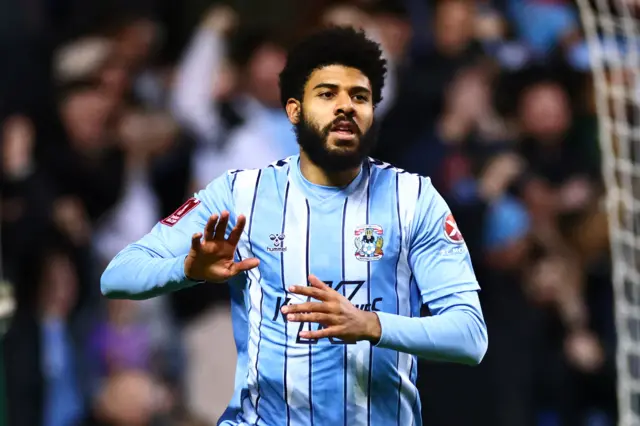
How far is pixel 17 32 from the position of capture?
26.1 feet

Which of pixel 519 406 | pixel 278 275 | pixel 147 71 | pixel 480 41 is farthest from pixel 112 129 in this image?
pixel 278 275

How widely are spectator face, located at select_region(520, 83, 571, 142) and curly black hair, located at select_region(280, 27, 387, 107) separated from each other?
13.9 ft

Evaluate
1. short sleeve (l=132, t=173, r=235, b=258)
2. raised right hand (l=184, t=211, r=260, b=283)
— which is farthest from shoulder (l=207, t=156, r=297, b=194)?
raised right hand (l=184, t=211, r=260, b=283)

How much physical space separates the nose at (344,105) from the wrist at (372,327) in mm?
733

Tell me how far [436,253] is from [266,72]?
4036mm

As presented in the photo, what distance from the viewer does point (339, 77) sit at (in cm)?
412

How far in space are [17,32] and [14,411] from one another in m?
2.49

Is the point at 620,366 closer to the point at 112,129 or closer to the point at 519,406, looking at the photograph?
the point at 519,406

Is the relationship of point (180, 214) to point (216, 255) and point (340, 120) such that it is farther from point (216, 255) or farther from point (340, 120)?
point (340, 120)

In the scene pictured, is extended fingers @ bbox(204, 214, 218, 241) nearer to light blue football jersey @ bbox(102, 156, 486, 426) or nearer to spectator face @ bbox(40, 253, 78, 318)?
light blue football jersey @ bbox(102, 156, 486, 426)

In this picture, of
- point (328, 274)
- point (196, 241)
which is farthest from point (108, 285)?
point (328, 274)

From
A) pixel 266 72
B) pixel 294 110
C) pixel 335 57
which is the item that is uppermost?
pixel 266 72

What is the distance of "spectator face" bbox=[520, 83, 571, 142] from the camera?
8.34 m

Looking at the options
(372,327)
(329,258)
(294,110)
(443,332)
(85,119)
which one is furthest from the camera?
(85,119)
